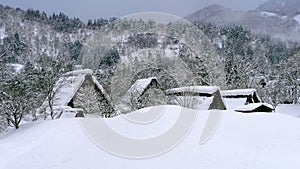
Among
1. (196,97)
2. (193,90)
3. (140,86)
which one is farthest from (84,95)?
(196,97)

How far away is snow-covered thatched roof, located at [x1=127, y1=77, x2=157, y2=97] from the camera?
1905 centimetres

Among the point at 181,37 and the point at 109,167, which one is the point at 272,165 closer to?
the point at 109,167

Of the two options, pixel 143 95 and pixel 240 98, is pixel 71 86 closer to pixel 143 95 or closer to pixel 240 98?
pixel 143 95

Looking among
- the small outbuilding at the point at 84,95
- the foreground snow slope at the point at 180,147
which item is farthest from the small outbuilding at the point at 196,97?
the foreground snow slope at the point at 180,147

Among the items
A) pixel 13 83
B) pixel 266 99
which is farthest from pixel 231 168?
pixel 266 99

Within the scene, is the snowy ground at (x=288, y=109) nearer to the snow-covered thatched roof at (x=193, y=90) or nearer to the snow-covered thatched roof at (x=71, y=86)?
the snow-covered thatched roof at (x=193, y=90)

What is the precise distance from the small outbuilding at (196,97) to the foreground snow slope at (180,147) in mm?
8831

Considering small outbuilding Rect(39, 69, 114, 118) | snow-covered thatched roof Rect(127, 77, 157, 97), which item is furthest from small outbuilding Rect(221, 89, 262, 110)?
small outbuilding Rect(39, 69, 114, 118)

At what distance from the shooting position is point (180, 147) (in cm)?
750

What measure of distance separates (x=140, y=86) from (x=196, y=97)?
391cm

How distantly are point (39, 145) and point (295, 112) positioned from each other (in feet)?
95.2

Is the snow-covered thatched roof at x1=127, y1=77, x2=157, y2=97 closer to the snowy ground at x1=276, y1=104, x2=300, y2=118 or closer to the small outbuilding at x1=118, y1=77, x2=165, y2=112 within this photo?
the small outbuilding at x1=118, y1=77, x2=165, y2=112

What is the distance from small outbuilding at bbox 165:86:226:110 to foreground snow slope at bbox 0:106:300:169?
8831 millimetres

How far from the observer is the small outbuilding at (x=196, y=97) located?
19.2 m
